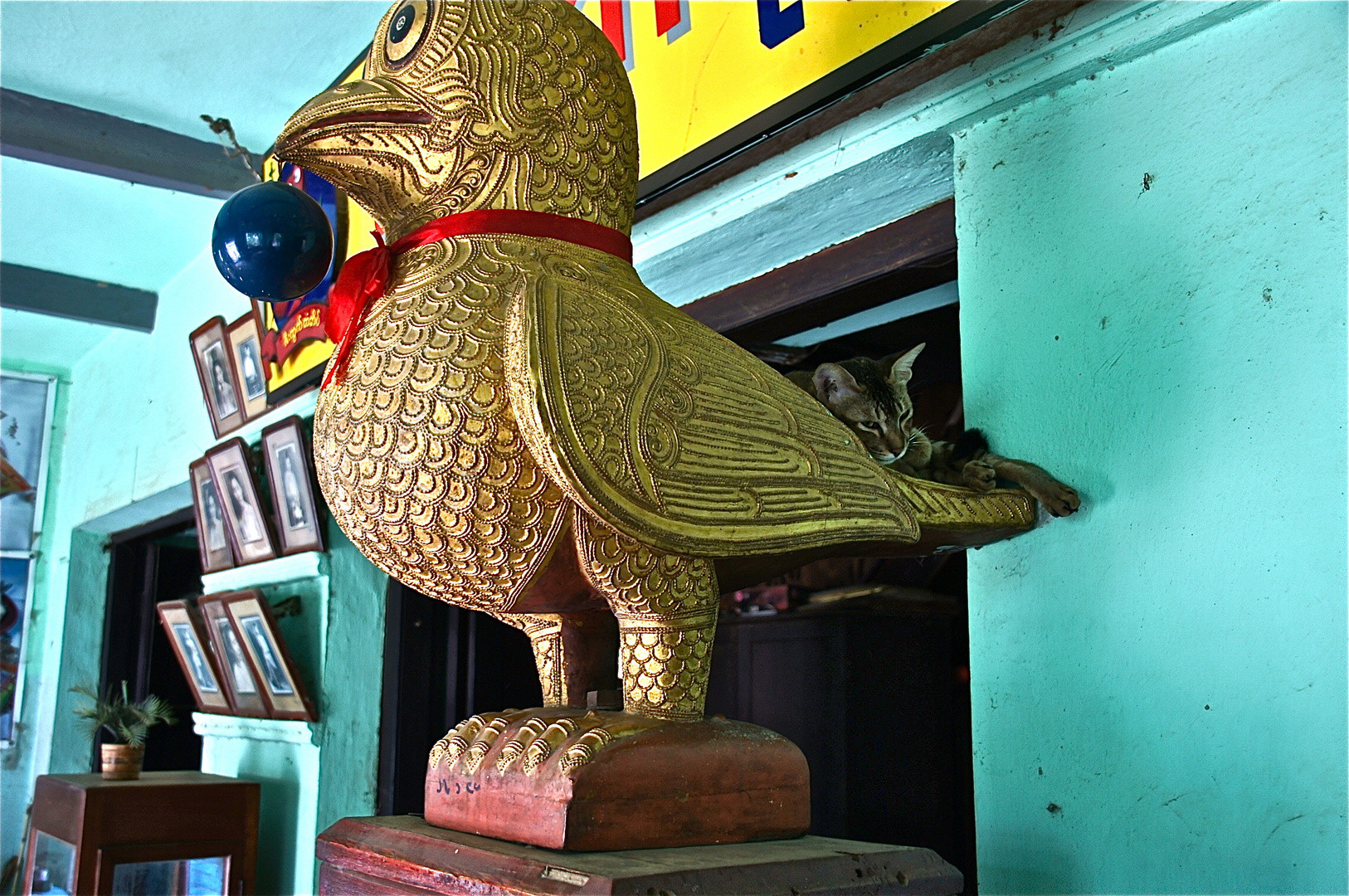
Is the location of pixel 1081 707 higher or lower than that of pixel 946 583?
lower

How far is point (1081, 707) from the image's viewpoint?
0.76 m

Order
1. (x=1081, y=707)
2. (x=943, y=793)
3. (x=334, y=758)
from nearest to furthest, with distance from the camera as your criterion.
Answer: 1. (x=1081, y=707)
2. (x=943, y=793)
3. (x=334, y=758)

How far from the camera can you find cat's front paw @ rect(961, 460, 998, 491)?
0.80 m

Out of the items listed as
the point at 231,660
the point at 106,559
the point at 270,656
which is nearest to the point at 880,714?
the point at 270,656

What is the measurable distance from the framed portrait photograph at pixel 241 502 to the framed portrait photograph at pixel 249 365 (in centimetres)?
9

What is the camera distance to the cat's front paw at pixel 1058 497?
0.78 metres

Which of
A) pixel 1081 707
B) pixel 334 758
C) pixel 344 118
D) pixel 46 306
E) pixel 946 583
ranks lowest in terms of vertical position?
pixel 334 758

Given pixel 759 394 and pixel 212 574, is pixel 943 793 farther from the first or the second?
pixel 212 574

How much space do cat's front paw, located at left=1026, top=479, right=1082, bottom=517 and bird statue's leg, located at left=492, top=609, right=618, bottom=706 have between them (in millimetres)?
323

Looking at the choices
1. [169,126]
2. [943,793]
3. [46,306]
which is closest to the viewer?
[943,793]

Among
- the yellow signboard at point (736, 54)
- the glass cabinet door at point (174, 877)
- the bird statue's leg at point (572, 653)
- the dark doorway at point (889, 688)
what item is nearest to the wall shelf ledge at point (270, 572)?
the glass cabinet door at point (174, 877)

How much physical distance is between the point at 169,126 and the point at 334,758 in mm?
1247

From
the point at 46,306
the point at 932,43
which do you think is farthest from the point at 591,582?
the point at 46,306

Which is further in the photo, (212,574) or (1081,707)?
(212,574)
